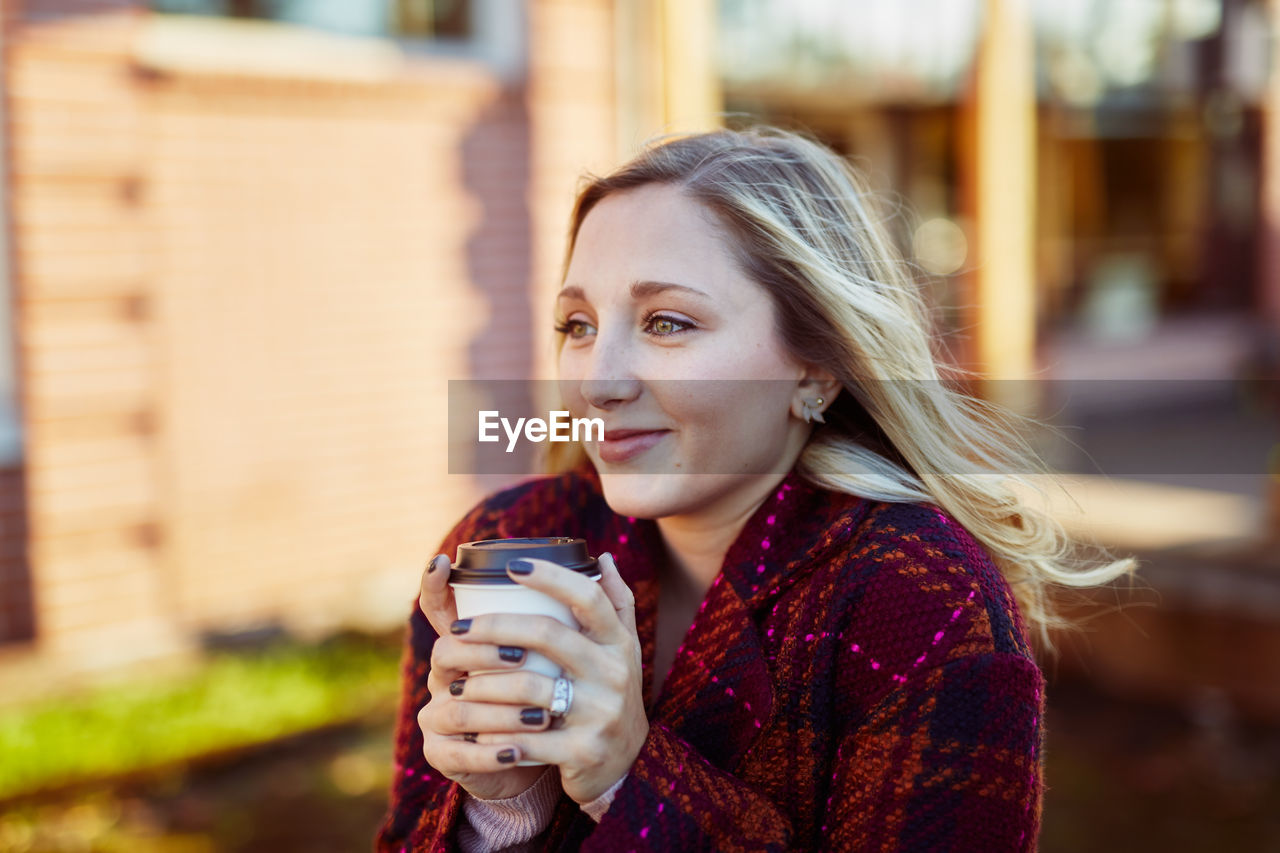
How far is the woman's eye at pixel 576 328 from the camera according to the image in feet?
5.95

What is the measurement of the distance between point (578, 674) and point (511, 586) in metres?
0.12

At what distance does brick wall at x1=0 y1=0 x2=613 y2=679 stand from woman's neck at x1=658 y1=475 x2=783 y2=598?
3.58 m

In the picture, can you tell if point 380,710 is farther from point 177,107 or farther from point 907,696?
point 907,696

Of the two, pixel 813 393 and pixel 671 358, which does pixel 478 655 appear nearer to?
pixel 671 358

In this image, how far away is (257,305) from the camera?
Answer: 17.6 ft

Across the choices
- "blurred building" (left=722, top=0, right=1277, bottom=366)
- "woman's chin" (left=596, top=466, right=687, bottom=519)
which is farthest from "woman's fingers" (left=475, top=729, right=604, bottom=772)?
"blurred building" (left=722, top=0, right=1277, bottom=366)

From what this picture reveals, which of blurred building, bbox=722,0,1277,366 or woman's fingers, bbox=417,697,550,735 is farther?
blurred building, bbox=722,0,1277,366

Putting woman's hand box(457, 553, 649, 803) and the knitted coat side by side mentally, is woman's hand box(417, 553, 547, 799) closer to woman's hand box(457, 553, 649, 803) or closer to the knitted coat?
woman's hand box(457, 553, 649, 803)

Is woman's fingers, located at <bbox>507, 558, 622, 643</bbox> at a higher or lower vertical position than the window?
lower

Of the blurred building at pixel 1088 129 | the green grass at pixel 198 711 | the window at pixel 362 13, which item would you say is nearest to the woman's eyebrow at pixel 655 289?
the green grass at pixel 198 711

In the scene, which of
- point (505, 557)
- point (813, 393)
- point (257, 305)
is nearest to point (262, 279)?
point (257, 305)

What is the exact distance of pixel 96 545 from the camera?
191 inches

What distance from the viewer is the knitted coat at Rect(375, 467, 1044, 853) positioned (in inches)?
58.0

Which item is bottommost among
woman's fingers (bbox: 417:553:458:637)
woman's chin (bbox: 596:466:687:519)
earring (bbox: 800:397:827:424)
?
woman's fingers (bbox: 417:553:458:637)
